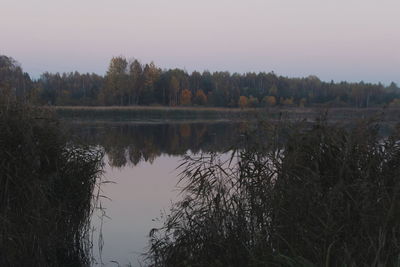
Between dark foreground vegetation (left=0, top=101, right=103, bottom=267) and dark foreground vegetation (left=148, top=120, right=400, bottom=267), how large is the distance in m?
1.60

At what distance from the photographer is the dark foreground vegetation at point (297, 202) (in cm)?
512

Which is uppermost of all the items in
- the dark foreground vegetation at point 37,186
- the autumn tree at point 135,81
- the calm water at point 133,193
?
the autumn tree at point 135,81

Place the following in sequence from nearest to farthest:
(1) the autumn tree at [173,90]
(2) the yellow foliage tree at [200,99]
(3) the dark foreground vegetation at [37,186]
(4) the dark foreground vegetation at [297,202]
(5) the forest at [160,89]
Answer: (4) the dark foreground vegetation at [297,202]
(3) the dark foreground vegetation at [37,186]
(5) the forest at [160,89]
(1) the autumn tree at [173,90]
(2) the yellow foliage tree at [200,99]

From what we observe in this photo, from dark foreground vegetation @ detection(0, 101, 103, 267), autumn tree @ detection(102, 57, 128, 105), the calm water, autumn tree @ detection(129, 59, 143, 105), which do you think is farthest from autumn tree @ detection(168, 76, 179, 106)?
dark foreground vegetation @ detection(0, 101, 103, 267)

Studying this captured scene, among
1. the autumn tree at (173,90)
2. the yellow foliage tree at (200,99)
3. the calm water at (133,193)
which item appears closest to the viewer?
the calm water at (133,193)

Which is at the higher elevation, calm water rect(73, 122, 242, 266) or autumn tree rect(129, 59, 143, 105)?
autumn tree rect(129, 59, 143, 105)

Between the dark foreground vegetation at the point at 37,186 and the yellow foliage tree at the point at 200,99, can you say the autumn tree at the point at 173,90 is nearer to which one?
the yellow foliage tree at the point at 200,99

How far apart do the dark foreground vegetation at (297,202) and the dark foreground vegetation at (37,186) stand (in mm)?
1599

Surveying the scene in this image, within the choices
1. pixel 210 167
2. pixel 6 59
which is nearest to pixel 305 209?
pixel 210 167

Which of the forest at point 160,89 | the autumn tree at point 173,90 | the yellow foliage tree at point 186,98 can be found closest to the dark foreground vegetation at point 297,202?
the forest at point 160,89

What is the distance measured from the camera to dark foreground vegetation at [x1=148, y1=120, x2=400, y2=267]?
5121 millimetres

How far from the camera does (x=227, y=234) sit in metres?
5.97

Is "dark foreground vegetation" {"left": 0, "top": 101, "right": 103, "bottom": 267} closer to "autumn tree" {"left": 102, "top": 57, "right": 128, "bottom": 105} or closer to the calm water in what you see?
the calm water

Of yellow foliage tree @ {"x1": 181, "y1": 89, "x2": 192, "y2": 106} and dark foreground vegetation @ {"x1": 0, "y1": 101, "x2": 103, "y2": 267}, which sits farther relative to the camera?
yellow foliage tree @ {"x1": 181, "y1": 89, "x2": 192, "y2": 106}
